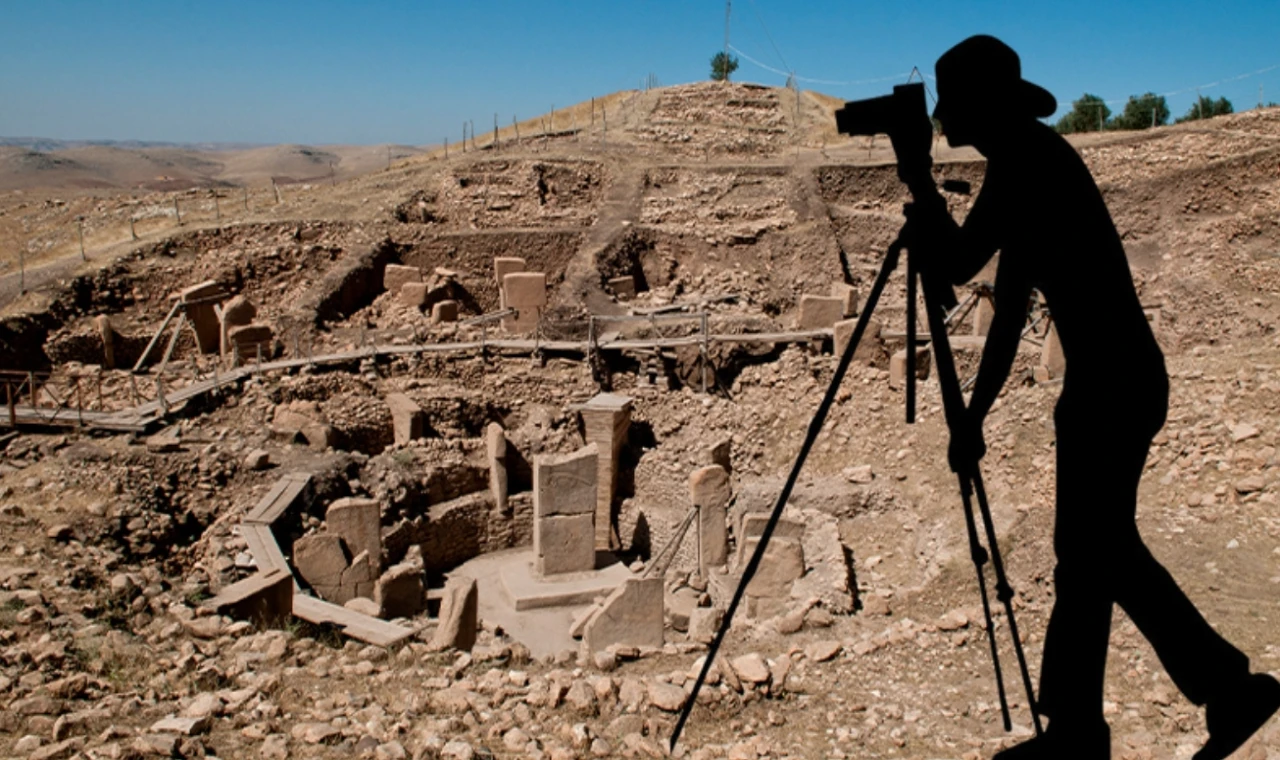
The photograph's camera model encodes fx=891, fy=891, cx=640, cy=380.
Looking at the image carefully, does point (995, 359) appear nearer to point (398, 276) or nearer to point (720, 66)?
point (398, 276)

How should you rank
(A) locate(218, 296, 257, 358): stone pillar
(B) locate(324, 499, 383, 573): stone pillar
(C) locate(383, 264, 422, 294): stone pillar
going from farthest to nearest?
(C) locate(383, 264, 422, 294): stone pillar
(A) locate(218, 296, 257, 358): stone pillar
(B) locate(324, 499, 383, 573): stone pillar

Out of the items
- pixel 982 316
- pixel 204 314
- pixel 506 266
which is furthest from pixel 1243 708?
pixel 506 266

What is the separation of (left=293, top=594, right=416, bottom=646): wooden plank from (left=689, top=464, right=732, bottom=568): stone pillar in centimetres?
439

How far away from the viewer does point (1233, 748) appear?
2850 mm

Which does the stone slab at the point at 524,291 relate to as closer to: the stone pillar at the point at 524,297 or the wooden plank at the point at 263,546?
the stone pillar at the point at 524,297

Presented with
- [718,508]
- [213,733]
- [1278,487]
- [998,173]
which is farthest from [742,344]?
[998,173]

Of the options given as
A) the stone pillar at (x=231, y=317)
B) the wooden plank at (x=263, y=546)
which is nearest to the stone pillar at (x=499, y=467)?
the wooden plank at (x=263, y=546)

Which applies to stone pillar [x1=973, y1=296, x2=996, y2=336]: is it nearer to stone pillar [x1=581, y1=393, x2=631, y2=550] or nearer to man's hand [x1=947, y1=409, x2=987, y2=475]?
stone pillar [x1=581, y1=393, x2=631, y2=550]

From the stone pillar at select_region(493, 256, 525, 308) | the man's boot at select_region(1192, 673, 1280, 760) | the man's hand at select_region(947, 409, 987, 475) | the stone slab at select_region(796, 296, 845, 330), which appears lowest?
the stone slab at select_region(796, 296, 845, 330)

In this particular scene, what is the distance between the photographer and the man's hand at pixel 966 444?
2834 mm

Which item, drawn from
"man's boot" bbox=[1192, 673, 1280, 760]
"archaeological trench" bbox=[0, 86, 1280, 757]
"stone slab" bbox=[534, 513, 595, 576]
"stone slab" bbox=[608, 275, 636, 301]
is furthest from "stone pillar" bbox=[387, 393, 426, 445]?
"man's boot" bbox=[1192, 673, 1280, 760]

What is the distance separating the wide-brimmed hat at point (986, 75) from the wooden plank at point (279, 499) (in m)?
9.88

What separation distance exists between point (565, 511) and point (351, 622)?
13.2 ft

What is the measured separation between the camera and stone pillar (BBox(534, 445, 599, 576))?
11.9 metres
